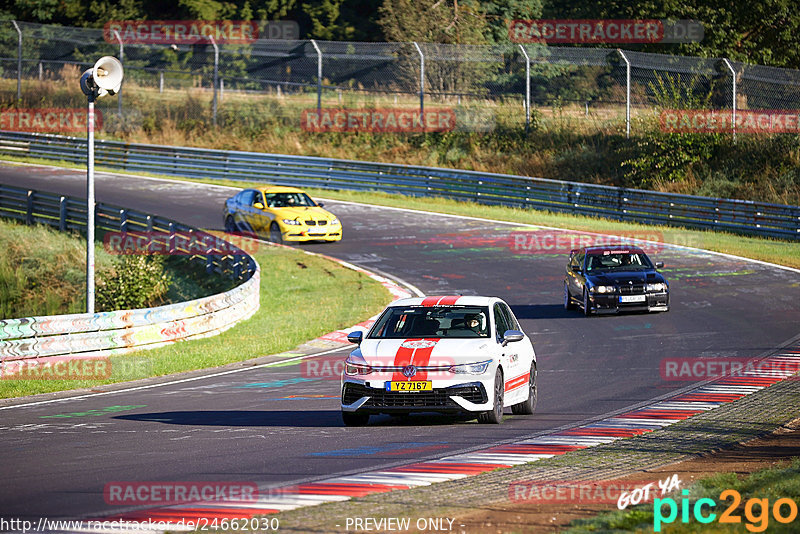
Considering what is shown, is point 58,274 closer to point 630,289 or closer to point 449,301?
point 630,289

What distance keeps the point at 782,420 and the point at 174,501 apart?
710 centimetres

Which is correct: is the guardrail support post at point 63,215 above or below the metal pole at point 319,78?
below

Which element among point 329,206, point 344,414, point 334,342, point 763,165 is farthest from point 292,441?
point 763,165

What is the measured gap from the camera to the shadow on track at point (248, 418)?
481 inches

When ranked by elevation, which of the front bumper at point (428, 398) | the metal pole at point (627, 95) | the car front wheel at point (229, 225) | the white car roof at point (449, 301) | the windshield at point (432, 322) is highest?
the metal pole at point (627, 95)

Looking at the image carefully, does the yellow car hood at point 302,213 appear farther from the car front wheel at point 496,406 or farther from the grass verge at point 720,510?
the grass verge at point 720,510

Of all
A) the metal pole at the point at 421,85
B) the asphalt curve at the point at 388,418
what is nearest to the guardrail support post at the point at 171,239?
the asphalt curve at the point at 388,418

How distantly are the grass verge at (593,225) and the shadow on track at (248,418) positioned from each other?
1934 centimetres

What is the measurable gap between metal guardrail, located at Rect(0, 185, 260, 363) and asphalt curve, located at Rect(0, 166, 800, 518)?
7.90 feet

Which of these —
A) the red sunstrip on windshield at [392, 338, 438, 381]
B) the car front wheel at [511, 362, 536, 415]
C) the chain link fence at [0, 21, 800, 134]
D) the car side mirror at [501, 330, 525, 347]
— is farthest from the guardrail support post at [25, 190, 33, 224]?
the car side mirror at [501, 330, 525, 347]

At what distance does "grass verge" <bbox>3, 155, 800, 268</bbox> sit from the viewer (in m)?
31.0

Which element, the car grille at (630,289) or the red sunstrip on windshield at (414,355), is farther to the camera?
the car grille at (630,289)

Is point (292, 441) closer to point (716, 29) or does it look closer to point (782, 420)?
point (782, 420)

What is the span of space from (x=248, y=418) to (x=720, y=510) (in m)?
6.41
